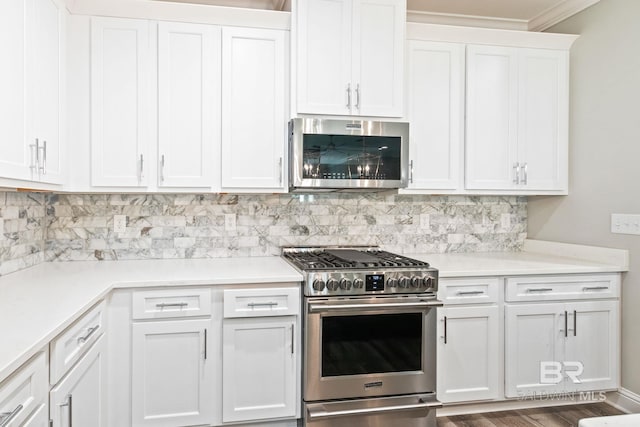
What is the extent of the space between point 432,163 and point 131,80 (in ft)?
6.18

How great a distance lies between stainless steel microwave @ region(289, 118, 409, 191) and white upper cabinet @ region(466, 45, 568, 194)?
57 centimetres

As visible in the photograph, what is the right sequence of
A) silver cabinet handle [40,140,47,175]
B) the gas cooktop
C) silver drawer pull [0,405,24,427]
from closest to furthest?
1. silver drawer pull [0,405,24,427]
2. silver cabinet handle [40,140,47,175]
3. the gas cooktop

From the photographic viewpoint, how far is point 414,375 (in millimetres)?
2500

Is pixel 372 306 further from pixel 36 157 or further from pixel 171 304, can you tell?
pixel 36 157

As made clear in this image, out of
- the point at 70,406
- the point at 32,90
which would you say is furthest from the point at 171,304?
the point at 32,90

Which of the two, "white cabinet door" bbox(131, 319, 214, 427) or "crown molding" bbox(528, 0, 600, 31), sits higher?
"crown molding" bbox(528, 0, 600, 31)

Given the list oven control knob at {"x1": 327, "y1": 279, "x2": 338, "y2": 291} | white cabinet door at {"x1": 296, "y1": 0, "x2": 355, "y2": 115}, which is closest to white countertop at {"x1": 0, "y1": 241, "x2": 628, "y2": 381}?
oven control knob at {"x1": 327, "y1": 279, "x2": 338, "y2": 291}

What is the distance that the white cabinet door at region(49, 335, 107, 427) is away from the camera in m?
1.51

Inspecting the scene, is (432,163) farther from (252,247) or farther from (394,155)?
(252,247)

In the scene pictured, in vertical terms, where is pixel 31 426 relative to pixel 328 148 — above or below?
below

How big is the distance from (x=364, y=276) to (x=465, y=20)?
7.24 ft

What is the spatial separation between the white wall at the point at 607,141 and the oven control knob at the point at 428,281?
4.19 ft

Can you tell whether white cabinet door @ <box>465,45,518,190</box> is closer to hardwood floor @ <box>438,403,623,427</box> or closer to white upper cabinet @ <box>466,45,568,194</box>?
white upper cabinet @ <box>466,45,568,194</box>

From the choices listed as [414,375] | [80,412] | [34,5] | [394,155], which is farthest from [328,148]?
[80,412]
